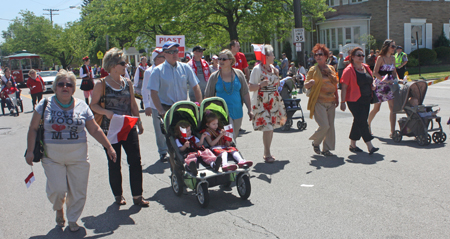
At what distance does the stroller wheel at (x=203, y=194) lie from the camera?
4.86 meters

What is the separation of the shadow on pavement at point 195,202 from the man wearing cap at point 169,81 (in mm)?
1226

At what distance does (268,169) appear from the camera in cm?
664

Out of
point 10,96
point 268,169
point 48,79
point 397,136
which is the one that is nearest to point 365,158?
point 397,136

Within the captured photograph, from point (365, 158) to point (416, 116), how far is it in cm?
161

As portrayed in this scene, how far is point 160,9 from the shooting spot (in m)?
29.5

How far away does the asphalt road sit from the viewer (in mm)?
4273

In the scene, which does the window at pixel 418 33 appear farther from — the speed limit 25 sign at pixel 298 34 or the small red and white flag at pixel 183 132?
the small red and white flag at pixel 183 132

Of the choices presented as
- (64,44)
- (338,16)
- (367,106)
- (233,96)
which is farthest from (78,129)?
(64,44)

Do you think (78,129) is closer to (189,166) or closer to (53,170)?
(53,170)

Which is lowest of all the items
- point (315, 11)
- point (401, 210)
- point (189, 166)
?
point (401, 210)

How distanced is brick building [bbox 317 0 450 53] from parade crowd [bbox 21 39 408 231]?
25.7m

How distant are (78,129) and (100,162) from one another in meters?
3.67

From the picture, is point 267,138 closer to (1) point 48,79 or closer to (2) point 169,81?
(2) point 169,81

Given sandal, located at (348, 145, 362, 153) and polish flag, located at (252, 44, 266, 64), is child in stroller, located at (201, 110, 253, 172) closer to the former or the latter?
polish flag, located at (252, 44, 266, 64)
